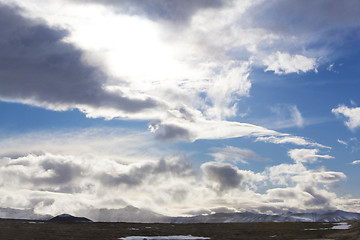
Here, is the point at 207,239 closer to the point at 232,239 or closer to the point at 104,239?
the point at 232,239

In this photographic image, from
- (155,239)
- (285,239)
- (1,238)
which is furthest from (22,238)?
(285,239)

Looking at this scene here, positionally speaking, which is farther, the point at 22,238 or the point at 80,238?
the point at 80,238

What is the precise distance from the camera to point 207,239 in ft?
291

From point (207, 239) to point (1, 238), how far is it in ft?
161

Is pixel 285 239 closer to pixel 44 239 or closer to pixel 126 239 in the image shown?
pixel 126 239

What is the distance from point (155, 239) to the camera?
85062 millimetres

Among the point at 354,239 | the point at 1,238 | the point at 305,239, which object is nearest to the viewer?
the point at 354,239

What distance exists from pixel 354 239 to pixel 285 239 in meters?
20.1

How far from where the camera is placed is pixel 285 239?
83688mm

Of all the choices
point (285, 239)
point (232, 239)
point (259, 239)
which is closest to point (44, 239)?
point (232, 239)

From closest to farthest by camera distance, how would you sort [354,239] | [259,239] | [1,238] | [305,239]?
[354,239] → [1,238] → [305,239] → [259,239]

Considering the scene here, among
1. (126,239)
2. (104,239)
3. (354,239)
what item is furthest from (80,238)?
(354,239)

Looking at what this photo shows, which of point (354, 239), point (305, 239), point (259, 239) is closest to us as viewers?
point (354, 239)

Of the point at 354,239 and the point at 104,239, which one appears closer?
the point at 354,239
